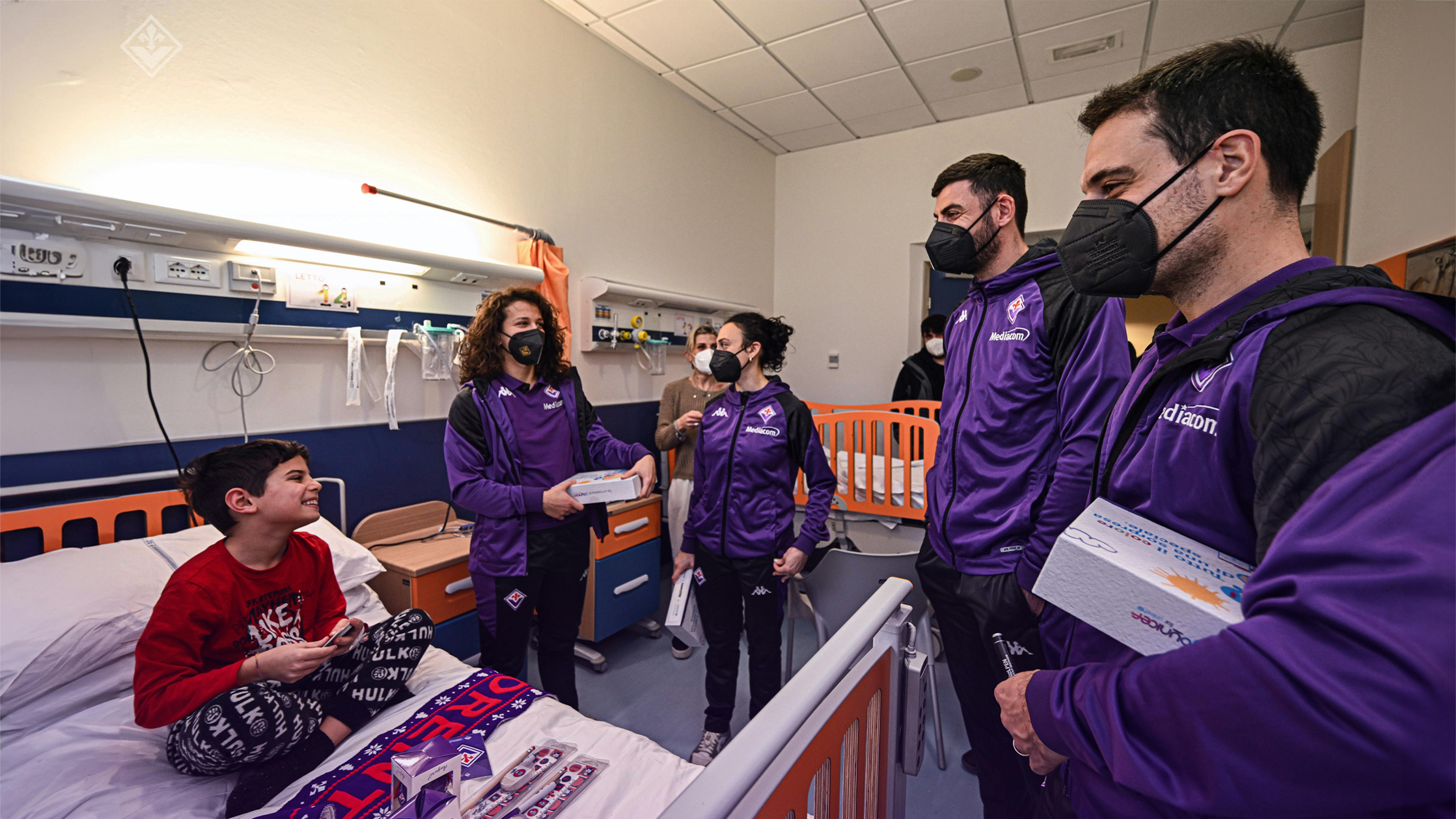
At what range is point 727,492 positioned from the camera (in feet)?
6.55

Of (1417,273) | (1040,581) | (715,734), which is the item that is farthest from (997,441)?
(1417,273)

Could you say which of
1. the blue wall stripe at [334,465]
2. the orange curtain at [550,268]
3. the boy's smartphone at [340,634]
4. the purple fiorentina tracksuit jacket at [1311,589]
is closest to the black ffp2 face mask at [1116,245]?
the purple fiorentina tracksuit jacket at [1311,589]

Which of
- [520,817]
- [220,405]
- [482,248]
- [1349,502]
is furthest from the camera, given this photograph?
[482,248]

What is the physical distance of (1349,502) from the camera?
0.45m

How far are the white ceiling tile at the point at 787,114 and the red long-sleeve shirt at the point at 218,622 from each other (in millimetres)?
3921

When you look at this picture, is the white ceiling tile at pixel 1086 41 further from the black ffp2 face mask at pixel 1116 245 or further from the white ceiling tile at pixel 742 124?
the black ffp2 face mask at pixel 1116 245

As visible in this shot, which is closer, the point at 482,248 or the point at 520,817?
the point at 520,817

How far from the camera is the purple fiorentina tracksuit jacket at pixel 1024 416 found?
123cm

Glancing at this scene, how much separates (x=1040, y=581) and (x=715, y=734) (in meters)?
1.74

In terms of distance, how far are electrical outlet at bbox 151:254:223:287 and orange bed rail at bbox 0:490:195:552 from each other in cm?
70

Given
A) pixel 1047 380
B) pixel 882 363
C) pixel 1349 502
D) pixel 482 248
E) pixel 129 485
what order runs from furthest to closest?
A: pixel 882 363, pixel 482 248, pixel 129 485, pixel 1047 380, pixel 1349 502

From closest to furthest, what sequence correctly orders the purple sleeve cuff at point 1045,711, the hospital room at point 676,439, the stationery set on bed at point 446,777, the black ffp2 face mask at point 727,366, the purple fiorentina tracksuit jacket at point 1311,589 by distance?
the purple fiorentina tracksuit jacket at point 1311,589 → the hospital room at point 676,439 → the purple sleeve cuff at point 1045,711 → the stationery set on bed at point 446,777 → the black ffp2 face mask at point 727,366

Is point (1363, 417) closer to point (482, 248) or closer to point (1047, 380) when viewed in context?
point (1047, 380)

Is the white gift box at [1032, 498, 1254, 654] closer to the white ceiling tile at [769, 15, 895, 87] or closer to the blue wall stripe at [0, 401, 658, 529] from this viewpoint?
the blue wall stripe at [0, 401, 658, 529]
